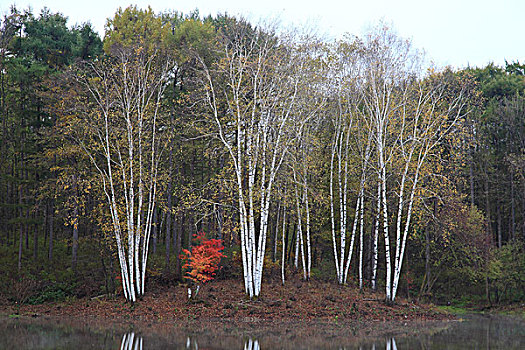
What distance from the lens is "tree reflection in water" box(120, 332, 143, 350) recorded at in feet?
37.8

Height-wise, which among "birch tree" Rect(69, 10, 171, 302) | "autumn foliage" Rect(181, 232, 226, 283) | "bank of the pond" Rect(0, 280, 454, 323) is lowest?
"bank of the pond" Rect(0, 280, 454, 323)

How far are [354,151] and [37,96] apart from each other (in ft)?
61.5

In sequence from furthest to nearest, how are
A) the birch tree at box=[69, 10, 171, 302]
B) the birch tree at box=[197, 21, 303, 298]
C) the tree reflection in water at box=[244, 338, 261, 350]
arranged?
the birch tree at box=[69, 10, 171, 302] < the birch tree at box=[197, 21, 303, 298] < the tree reflection in water at box=[244, 338, 261, 350]

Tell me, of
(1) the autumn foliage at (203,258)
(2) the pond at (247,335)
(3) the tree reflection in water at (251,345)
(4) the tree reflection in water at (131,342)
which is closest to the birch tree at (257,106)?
(1) the autumn foliage at (203,258)

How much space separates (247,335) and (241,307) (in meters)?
4.63

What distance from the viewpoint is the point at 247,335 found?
14.6 m

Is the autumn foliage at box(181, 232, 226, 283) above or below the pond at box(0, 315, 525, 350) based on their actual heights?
above

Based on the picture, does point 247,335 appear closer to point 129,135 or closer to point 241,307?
point 241,307

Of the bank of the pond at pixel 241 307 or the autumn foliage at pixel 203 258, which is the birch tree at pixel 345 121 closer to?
the bank of the pond at pixel 241 307

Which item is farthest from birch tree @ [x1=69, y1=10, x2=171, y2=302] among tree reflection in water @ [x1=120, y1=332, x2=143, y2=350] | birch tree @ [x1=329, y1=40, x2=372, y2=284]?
birch tree @ [x1=329, y1=40, x2=372, y2=284]

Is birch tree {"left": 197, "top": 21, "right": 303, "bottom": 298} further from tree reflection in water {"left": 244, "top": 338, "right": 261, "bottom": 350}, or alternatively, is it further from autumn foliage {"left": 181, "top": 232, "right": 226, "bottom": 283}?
tree reflection in water {"left": 244, "top": 338, "right": 261, "bottom": 350}

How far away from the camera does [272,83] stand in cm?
2127

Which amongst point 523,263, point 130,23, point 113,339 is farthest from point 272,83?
point 523,263

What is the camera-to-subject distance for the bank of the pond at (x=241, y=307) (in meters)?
18.7
